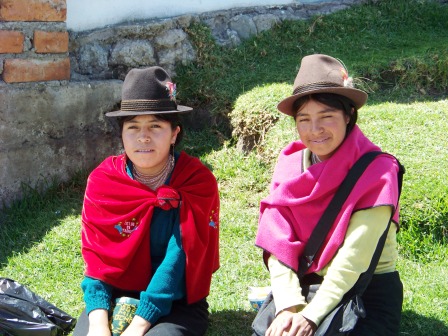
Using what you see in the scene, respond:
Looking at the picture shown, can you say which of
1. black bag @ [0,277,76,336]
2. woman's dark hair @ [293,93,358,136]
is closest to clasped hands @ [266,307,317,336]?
woman's dark hair @ [293,93,358,136]

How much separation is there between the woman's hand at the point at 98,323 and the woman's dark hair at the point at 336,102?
1262 millimetres

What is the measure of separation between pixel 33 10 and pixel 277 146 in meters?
1.99

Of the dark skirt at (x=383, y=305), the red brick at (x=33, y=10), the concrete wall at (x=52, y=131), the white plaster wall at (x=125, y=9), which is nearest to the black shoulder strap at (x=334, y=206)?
the dark skirt at (x=383, y=305)

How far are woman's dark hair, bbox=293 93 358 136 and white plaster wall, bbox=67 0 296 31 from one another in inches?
121

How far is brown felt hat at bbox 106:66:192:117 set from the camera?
326 centimetres

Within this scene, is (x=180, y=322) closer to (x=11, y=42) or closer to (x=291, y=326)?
(x=291, y=326)

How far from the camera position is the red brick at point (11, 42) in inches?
196

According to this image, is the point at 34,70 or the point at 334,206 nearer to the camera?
the point at 334,206

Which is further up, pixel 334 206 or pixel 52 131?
pixel 52 131

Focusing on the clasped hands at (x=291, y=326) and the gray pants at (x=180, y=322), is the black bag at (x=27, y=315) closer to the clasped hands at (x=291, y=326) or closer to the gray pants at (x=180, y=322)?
the gray pants at (x=180, y=322)

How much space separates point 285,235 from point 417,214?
1491 millimetres

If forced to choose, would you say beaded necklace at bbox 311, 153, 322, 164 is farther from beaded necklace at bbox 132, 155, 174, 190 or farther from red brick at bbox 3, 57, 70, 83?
red brick at bbox 3, 57, 70, 83

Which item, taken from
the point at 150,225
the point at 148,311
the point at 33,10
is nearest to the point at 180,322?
the point at 148,311

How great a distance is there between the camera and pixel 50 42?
5254 mm
